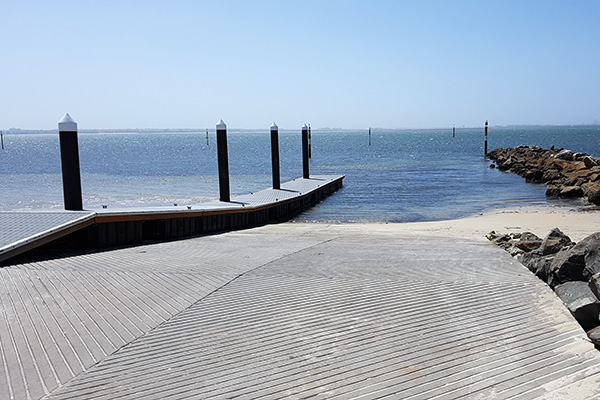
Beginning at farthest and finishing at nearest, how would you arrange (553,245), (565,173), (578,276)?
(565,173) < (553,245) < (578,276)

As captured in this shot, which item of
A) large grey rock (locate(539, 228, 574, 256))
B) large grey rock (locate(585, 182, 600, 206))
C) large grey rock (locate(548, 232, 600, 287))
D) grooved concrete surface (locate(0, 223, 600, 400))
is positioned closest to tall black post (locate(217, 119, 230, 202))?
grooved concrete surface (locate(0, 223, 600, 400))

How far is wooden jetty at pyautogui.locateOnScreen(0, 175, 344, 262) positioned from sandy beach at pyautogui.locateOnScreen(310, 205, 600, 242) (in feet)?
9.87

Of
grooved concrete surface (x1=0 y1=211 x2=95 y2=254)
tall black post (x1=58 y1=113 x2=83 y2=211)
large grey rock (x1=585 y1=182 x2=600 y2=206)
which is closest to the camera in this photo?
grooved concrete surface (x1=0 y1=211 x2=95 y2=254)

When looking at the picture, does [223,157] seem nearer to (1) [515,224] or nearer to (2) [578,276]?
(1) [515,224]

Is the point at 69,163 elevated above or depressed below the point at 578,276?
above

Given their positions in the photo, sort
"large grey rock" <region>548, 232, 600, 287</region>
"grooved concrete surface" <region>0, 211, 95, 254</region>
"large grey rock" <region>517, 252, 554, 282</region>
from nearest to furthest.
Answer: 1. "large grey rock" <region>548, 232, 600, 287</region>
2. "large grey rock" <region>517, 252, 554, 282</region>
3. "grooved concrete surface" <region>0, 211, 95, 254</region>

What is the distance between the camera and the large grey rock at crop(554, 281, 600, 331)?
5.20 metres

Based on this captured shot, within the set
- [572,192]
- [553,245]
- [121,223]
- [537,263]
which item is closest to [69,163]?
[121,223]

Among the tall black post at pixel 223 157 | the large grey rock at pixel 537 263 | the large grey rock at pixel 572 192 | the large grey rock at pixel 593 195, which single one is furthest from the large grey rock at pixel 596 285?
the large grey rock at pixel 572 192

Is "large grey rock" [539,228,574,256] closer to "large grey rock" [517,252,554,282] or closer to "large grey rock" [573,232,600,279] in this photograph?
"large grey rock" [517,252,554,282]

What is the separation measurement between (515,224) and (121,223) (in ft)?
37.2

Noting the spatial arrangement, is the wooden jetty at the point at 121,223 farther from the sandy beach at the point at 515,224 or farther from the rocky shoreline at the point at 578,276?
A: the rocky shoreline at the point at 578,276

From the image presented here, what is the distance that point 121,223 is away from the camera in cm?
1005

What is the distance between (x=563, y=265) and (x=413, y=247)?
9.77 feet
